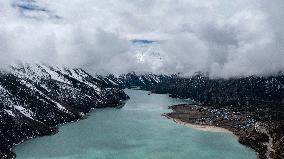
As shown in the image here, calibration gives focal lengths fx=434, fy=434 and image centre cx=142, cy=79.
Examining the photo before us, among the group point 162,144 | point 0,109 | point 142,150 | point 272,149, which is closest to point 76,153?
point 142,150

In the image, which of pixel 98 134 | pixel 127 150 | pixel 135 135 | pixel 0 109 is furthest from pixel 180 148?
pixel 0 109

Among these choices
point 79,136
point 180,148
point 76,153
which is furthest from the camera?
point 79,136

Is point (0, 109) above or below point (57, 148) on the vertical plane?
above

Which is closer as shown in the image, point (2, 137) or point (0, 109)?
point (2, 137)

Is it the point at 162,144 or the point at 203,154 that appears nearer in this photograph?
the point at 203,154

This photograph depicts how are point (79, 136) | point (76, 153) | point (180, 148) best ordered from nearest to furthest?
point (76, 153)
point (180, 148)
point (79, 136)

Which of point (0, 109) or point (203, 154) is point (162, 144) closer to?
point (203, 154)

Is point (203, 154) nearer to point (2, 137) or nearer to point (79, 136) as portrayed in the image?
point (79, 136)

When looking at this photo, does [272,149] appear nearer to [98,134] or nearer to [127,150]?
[127,150]

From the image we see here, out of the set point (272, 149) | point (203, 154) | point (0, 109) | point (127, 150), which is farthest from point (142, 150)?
point (0, 109)
